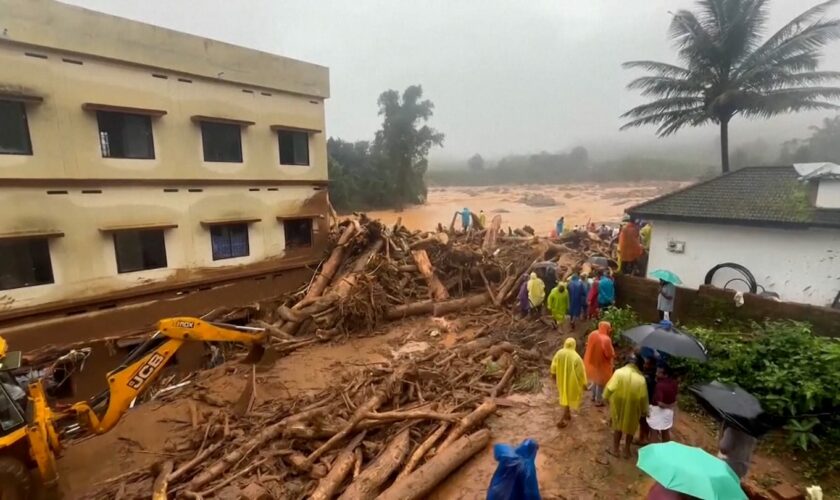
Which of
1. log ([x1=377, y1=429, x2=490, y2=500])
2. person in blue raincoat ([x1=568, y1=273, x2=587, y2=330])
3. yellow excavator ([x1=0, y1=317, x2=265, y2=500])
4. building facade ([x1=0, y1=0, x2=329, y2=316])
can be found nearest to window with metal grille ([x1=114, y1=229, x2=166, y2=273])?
building facade ([x1=0, y1=0, x2=329, y2=316])

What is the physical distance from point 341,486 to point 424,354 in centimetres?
515

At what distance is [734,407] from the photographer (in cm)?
489

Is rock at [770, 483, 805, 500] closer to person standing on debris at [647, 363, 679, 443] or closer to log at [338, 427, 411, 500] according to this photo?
person standing on debris at [647, 363, 679, 443]

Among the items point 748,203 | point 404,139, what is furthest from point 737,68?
point 404,139

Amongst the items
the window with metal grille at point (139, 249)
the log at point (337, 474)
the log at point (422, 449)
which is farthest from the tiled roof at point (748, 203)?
the window with metal grille at point (139, 249)

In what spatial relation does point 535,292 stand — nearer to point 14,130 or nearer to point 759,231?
point 759,231

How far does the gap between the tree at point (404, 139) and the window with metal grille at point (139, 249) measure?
125 ft

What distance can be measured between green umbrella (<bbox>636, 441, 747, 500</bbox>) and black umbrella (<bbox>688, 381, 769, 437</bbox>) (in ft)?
4.49

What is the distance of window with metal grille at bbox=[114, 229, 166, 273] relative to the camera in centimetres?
1274

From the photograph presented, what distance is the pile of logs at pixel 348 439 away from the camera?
20.4 ft

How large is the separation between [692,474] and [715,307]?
7220 mm

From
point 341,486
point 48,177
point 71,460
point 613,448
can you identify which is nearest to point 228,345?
point 71,460

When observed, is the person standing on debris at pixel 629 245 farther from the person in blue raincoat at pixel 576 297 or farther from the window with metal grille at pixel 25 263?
the window with metal grille at pixel 25 263

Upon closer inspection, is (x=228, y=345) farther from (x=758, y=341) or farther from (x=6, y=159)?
(x=758, y=341)
